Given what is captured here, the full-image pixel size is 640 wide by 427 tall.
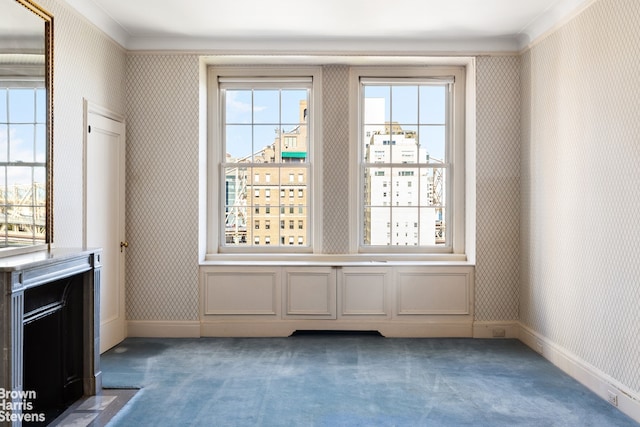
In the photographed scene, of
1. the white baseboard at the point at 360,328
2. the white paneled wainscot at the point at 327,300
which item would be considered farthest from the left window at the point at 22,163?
the white baseboard at the point at 360,328

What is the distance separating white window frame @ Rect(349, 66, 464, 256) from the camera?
17.9 ft

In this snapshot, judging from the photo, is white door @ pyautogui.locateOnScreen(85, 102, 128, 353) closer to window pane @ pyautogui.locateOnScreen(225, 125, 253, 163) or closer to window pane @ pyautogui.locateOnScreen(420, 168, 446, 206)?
window pane @ pyautogui.locateOnScreen(225, 125, 253, 163)

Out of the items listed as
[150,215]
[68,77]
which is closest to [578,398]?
[150,215]

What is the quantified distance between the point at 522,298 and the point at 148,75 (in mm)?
4340

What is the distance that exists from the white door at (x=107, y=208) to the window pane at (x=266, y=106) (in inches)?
54.8

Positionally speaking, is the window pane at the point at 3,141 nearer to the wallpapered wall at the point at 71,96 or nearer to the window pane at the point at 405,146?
the wallpapered wall at the point at 71,96

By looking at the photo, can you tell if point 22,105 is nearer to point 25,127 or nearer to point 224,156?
point 25,127

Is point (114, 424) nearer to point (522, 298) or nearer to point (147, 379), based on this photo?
point (147, 379)

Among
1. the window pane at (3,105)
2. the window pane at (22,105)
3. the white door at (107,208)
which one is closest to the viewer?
the window pane at (3,105)

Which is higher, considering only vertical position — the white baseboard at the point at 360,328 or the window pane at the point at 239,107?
the window pane at the point at 239,107

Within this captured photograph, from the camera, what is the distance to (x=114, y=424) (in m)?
3.09

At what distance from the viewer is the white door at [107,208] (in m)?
4.39

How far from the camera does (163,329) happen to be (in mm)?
5129

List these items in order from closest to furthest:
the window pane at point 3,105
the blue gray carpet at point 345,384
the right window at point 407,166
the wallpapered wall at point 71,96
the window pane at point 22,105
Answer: the window pane at point 3,105
the window pane at point 22,105
the blue gray carpet at point 345,384
the wallpapered wall at point 71,96
the right window at point 407,166
